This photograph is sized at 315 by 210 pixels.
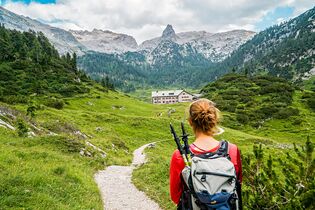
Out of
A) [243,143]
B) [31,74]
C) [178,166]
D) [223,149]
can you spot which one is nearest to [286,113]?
[243,143]

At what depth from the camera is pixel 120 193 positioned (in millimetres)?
17797

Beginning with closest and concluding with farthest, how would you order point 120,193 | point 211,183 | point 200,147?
point 211,183, point 200,147, point 120,193

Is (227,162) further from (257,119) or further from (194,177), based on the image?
(257,119)

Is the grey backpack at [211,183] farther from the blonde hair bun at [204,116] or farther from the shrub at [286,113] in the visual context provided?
the shrub at [286,113]

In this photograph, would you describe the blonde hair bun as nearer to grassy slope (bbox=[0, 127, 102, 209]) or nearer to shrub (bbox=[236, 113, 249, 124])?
grassy slope (bbox=[0, 127, 102, 209])

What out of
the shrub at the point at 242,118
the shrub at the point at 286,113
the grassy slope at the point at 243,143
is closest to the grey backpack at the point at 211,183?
the grassy slope at the point at 243,143

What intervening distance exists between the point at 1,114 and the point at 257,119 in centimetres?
9949

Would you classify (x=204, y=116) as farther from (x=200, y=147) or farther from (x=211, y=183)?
(x=211, y=183)

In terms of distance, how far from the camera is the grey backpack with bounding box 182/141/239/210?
5.09m

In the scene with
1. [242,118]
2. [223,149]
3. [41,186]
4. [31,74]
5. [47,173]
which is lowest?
[242,118]

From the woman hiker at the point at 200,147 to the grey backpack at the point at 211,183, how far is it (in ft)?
0.93

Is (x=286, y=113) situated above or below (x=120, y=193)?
below

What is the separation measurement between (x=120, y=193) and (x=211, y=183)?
44.7 ft

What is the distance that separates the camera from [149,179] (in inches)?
803
